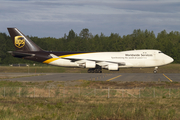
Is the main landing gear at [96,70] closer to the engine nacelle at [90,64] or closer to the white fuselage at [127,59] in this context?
the white fuselage at [127,59]

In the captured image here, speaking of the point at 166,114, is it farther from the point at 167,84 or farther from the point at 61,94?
the point at 167,84

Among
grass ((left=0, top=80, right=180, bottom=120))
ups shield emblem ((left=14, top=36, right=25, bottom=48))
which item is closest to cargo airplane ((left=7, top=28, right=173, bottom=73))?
ups shield emblem ((left=14, top=36, right=25, bottom=48))

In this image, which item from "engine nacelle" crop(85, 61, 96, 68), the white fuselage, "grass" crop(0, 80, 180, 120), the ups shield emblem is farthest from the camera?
the ups shield emblem

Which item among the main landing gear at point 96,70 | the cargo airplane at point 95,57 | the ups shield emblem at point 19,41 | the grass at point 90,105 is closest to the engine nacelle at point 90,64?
the cargo airplane at point 95,57

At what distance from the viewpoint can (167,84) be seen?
130ft

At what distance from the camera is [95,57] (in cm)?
6362

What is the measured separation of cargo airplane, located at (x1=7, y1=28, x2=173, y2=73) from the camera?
61906 millimetres

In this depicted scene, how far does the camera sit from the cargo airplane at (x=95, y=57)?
61.9 m

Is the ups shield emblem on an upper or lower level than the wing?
upper

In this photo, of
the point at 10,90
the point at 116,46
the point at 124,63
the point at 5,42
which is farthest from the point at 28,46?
the point at 5,42

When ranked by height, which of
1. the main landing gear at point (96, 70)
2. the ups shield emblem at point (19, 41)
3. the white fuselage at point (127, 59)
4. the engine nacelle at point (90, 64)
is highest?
the ups shield emblem at point (19, 41)

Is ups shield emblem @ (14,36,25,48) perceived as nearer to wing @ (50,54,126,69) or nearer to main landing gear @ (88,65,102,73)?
wing @ (50,54,126,69)

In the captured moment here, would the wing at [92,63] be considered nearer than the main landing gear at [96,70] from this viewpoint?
Yes

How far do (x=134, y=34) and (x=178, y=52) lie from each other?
7591 cm
